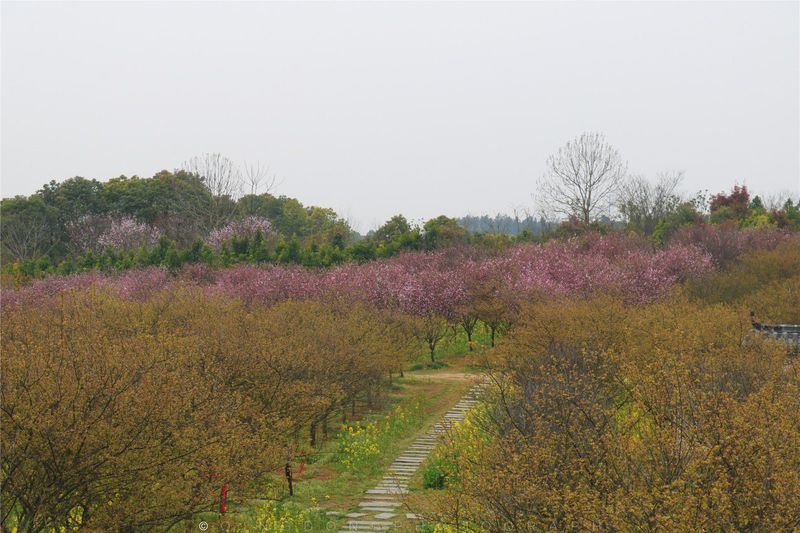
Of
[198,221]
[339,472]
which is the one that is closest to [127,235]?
[198,221]

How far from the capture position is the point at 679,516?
25.1 feet

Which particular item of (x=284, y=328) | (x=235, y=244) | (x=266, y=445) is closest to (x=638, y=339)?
(x=284, y=328)

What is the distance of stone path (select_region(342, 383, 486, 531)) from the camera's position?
1525cm

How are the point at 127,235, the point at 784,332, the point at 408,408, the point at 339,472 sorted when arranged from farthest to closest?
the point at 127,235, the point at 408,408, the point at 784,332, the point at 339,472

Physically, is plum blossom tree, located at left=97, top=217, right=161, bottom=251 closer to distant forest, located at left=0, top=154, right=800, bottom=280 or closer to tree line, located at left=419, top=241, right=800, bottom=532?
distant forest, located at left=0, top=154, right=800, bottom=280

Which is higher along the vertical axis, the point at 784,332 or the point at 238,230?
the point at 238,230

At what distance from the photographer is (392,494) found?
55.3 ft

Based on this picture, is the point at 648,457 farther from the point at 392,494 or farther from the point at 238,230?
the point at 238,230

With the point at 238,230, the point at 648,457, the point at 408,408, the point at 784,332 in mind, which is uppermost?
the point at 238,230

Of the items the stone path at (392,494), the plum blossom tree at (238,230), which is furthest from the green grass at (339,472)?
the plum blossom tree at (238,230)

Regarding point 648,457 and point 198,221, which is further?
point 198,221

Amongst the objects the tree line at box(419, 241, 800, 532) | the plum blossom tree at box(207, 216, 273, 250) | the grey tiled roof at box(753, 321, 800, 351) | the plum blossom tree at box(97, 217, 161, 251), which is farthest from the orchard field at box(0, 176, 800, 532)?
the plum blossom tree at box(97, 217, 161, 251)

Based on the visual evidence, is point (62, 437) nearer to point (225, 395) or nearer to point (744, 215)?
point (225, 395)

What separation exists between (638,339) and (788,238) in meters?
28.6
